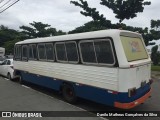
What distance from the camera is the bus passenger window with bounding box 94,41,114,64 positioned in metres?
7.51

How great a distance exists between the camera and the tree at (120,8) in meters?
23.4

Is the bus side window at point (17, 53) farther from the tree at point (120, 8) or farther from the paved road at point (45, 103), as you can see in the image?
the tree at point (120, 8)

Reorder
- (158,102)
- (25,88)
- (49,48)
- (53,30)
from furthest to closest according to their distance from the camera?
1. (53,30)
2. (25,88)
3. (49,48)
4. (158,102)

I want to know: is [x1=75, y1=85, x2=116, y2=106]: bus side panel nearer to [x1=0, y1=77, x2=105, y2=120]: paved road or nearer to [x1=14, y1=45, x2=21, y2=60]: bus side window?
[x1=0, y1=77, x2=105, y2=120]: paved road

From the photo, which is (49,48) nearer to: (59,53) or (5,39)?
(59,53)

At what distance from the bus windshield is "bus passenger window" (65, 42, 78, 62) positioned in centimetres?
215

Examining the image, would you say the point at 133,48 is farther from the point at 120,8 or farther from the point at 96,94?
the point at 120,8

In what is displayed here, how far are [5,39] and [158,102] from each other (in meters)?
A: 66.2

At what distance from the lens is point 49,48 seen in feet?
35.3

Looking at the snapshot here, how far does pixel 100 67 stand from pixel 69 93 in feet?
7.79

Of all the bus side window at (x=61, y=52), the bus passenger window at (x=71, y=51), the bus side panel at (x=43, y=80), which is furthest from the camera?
the bus side panel at (x=43, y=80)

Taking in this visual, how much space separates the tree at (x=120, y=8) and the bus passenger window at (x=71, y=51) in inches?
617

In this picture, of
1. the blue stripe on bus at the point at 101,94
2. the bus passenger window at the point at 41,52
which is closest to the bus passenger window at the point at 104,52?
the blue stripe on bus at the point at 101,94

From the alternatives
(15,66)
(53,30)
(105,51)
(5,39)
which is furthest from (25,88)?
(5,39)
